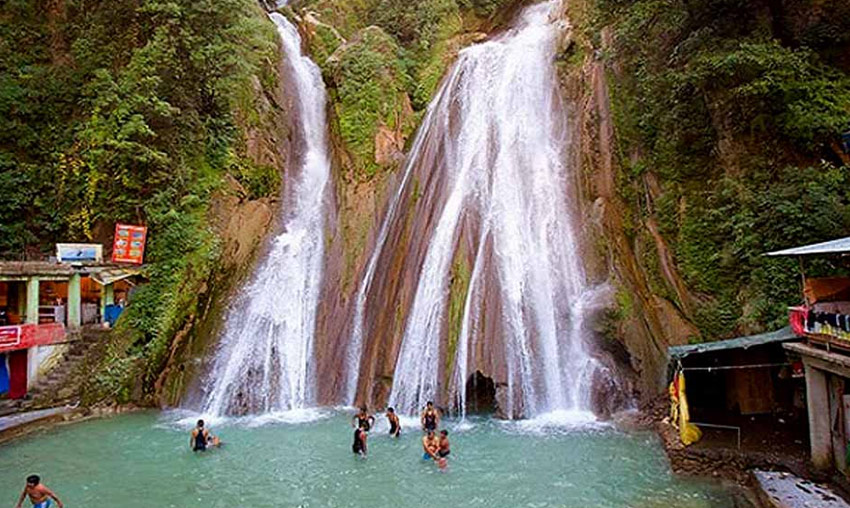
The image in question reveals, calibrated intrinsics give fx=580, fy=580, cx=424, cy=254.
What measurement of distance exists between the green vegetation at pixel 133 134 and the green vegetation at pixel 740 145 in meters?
16.2

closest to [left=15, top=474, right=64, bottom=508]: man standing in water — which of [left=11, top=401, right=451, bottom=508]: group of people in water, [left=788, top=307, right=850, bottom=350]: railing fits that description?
[left=11, top=401, right=451, bottom=508]: group of people in water

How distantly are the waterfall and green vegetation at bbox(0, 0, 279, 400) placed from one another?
715 cm

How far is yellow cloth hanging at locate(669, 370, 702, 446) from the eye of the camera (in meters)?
13.5

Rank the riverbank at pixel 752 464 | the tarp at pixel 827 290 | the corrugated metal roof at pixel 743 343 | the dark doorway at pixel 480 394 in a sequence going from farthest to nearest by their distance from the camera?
the dark doorway at pixel 480 394, the tarp at pixel 827 290, the corrugated metal roof at pixel 743 343, the riverbank at pixel 752 464

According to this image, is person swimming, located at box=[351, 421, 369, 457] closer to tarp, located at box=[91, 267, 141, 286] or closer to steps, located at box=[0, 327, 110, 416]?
steps, located at box=[0, 327, 110, 416]

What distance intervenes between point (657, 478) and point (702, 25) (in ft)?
46.7

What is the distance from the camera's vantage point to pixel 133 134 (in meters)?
22.4

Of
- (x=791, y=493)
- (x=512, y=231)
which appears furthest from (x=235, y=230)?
(x=791, y=493)

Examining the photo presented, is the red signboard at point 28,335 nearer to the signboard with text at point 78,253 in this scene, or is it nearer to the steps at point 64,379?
the steps at point 64,379

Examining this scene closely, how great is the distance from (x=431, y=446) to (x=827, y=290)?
9.89 meters

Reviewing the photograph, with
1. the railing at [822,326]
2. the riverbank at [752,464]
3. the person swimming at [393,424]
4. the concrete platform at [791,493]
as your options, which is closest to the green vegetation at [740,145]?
the railing at [822,326]

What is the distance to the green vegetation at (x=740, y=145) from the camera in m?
15.3

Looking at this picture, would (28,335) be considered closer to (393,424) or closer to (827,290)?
(393,424)

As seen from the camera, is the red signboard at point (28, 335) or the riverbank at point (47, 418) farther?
the red signboard at point (28, 335)
